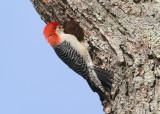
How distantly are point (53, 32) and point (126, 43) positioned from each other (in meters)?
1.47

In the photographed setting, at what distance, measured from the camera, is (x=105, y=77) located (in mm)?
4156

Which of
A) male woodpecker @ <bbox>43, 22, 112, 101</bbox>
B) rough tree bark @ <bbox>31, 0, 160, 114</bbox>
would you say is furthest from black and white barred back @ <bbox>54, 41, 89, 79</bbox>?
rough tree bark @ <bbox>31, 0, 160, 114</bbox>

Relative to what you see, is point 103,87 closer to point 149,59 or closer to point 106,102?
point 106,102

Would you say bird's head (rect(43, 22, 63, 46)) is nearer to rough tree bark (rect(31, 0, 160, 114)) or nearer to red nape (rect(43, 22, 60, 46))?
red nape (rect(43, 22, 60, 46))

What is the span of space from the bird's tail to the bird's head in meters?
0.82

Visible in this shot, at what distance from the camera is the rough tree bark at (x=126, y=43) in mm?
3520

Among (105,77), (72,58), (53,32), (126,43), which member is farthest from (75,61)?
(126,43)

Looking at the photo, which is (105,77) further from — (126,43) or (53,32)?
(53,32)

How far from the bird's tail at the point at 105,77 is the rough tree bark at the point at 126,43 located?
7 cm

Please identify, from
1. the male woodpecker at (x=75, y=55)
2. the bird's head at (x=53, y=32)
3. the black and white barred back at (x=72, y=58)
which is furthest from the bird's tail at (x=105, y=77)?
the bird's head at (x=53, y=32)

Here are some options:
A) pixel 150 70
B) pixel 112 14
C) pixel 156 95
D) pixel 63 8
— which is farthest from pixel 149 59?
pixel 63 8

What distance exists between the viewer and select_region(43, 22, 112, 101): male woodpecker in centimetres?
451

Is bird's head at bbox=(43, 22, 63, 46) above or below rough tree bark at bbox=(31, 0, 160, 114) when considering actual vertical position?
above

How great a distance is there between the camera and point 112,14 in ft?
13.5
